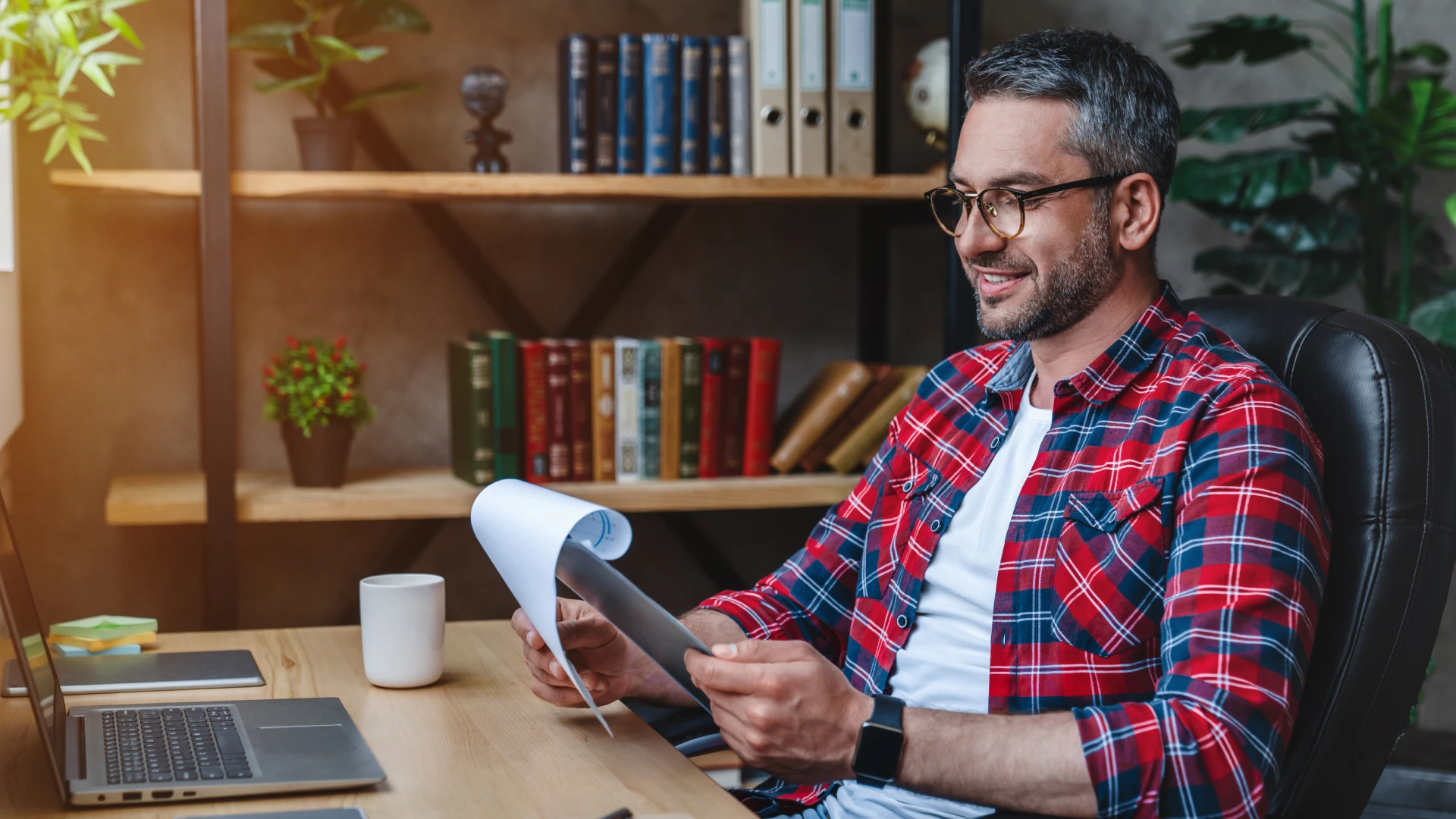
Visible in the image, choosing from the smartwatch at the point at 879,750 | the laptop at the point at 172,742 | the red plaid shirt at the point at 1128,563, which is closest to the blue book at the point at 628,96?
the red plaid shirt at the point at 1128,563

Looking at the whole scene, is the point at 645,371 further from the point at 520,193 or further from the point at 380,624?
the point at 380,624

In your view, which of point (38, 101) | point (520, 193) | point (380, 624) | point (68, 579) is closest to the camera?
point (380, 624)

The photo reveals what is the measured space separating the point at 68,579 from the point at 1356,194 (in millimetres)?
2553

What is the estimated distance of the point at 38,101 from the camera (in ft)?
5.57

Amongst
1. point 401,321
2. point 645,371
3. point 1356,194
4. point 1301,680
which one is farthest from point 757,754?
point 1356,194

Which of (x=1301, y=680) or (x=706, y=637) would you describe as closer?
(x=1301, y=680)

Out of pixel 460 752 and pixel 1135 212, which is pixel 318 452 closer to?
pixel 460 752

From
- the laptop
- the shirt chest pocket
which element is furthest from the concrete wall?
the shirt chest pocket

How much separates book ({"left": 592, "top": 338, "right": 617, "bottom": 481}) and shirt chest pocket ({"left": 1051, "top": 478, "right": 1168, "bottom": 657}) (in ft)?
3.61

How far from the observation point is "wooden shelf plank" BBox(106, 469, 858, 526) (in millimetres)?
1966

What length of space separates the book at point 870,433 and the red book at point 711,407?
0.21m

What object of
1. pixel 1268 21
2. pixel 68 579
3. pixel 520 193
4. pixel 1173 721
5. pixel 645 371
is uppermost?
A: pixel 1268 21

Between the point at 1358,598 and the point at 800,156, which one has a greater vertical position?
the point at 800,156

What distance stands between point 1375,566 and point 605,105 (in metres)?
1.45
